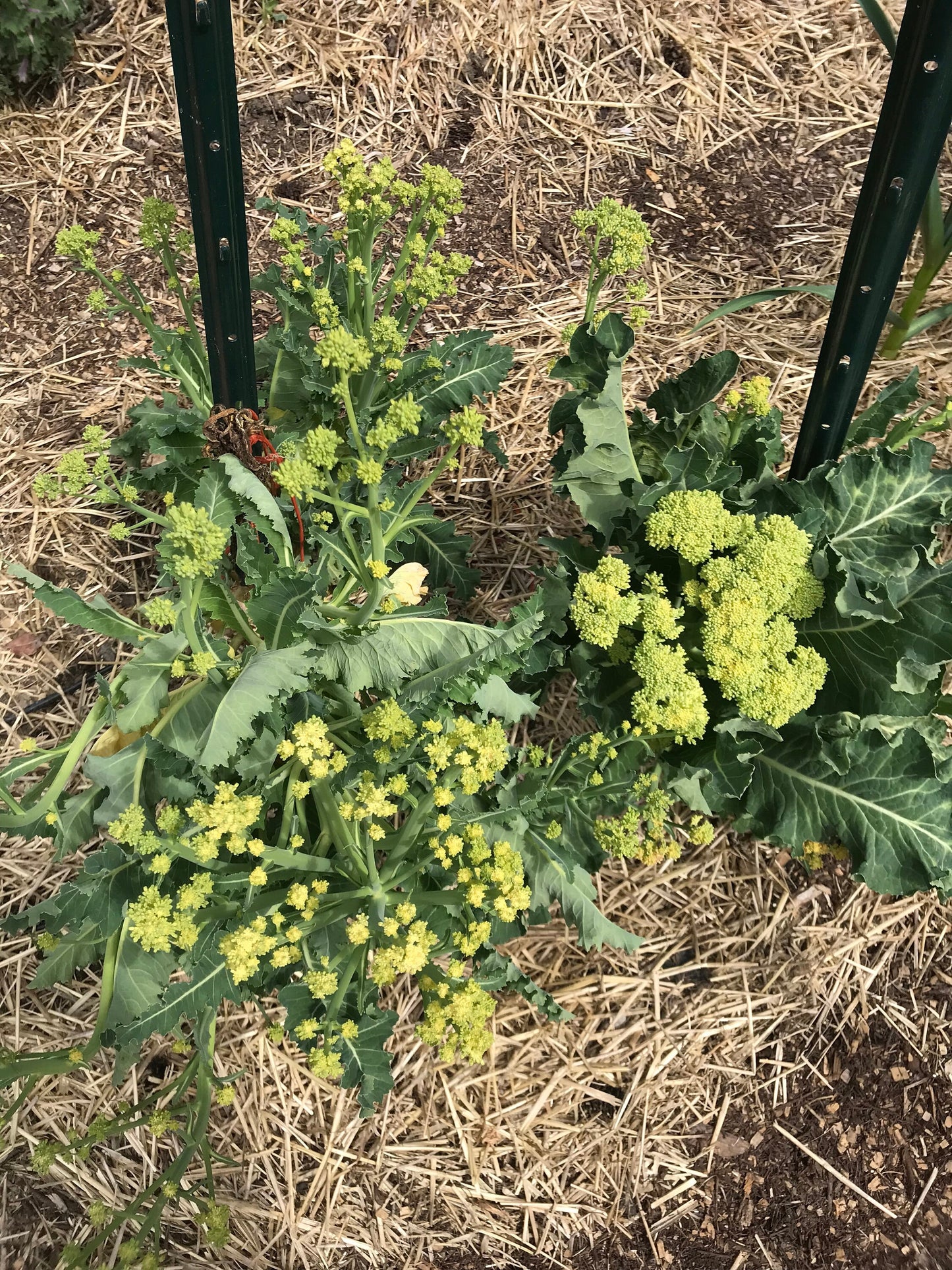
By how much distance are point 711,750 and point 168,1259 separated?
52.8 inches

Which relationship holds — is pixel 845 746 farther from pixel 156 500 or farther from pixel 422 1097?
pixel 156 500

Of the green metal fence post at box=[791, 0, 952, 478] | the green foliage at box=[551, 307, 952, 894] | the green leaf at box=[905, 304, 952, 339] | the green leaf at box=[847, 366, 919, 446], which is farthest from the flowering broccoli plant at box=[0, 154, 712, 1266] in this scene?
the green leaf at box=[905, 304, 952, 339]

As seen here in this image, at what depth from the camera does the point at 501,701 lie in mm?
1867

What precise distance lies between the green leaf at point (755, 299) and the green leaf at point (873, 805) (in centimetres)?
114

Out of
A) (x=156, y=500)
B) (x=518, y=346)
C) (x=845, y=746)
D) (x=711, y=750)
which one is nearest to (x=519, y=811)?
(x=711, y=750)

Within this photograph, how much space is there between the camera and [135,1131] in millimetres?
1891

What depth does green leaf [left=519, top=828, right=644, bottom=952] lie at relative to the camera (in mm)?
1893

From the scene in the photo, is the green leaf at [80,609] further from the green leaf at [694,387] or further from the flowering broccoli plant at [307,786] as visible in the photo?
the green leaf at [694,387]

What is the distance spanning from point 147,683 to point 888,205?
1.37 metres

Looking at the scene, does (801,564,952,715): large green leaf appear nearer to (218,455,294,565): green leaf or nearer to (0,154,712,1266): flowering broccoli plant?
(0,154,712,1266): flowering broccoli plant

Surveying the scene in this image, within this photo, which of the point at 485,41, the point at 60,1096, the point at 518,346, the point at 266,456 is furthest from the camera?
the point at 485,41

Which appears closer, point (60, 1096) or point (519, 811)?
point (519, 811)

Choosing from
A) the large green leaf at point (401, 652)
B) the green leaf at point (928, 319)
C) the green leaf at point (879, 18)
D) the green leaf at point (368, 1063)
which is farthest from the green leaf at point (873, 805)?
the green leaf at point (879, 18)

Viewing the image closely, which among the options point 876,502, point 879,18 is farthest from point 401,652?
point 879,18
